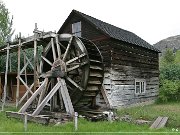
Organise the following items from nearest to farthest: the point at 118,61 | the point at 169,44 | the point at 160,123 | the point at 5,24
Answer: the point at 160,123 → the point at 118,61 → the point at 5,24 → the point at 169,44

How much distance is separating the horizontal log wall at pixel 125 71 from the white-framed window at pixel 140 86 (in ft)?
0.65

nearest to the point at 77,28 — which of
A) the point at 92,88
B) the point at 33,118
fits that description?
the point at 92,88

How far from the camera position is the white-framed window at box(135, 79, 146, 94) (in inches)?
706

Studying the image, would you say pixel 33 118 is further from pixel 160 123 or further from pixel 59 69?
pixel 160 123

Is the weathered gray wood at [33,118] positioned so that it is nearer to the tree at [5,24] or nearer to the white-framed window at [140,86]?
the white-framed window at [140,86]

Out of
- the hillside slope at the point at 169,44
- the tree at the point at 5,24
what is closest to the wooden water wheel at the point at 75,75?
the tree at the point at 5,24

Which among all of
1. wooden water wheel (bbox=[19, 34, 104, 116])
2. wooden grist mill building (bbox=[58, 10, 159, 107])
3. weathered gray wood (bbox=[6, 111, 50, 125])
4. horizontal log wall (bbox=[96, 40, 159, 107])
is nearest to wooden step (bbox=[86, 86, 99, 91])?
wooden water wheel (bbox=[19, 34, 104, 116])

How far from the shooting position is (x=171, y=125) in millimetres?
10570

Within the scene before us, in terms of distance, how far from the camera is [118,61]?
Result: 15969 mm

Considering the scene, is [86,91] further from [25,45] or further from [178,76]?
[178,76]

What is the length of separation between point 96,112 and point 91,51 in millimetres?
2992

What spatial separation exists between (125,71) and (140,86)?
2262 mm

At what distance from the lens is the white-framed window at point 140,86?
17922 millimetres

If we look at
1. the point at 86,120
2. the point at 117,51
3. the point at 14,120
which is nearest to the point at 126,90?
the point at 117,51
